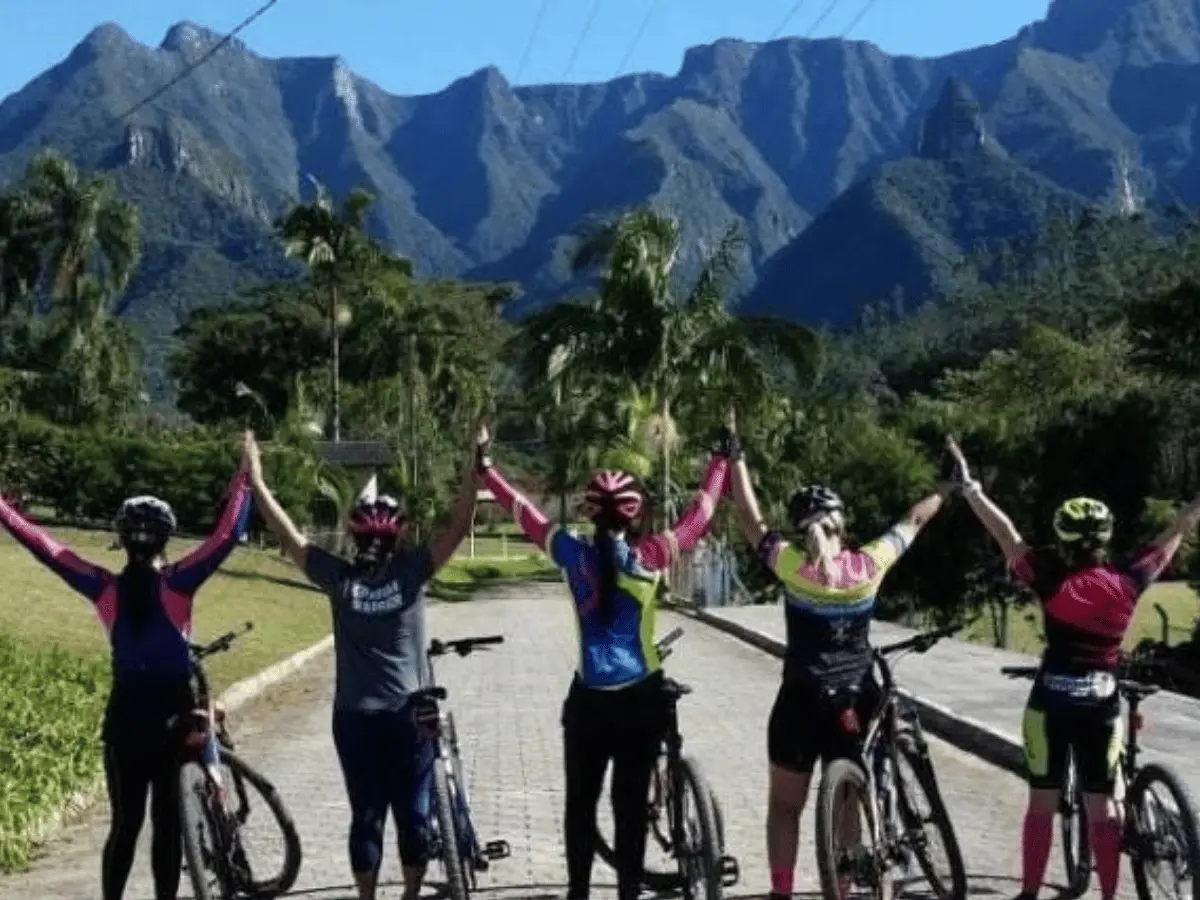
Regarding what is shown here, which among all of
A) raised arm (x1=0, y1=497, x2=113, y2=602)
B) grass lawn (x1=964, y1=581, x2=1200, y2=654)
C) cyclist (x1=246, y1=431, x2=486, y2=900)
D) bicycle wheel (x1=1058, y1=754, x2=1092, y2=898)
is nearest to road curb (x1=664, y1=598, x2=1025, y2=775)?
bicycle wheel (x1=1058, y1=754, x2=1092, y2=898)

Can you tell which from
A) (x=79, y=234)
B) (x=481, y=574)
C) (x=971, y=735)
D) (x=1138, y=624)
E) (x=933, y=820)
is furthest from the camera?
(x=79, y=234)

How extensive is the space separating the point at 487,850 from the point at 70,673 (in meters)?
8.10

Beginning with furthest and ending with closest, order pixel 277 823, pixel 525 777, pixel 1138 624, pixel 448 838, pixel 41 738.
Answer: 1. pixel 1138 624
2. pixel 525 777
3. pixel 41 738
4. pixel 277 823
5. pixel 448 838

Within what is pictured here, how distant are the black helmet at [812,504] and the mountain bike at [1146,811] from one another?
109 cm

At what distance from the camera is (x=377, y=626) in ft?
19.7

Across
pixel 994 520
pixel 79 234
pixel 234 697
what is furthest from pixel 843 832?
pixel 79 234

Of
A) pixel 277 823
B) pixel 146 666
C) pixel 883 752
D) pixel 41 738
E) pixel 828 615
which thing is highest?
pixel 828 615

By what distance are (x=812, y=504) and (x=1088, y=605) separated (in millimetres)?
1083

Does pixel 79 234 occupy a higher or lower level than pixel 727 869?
higher

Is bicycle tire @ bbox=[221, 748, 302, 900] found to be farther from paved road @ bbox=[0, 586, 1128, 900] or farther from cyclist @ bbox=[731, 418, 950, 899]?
cyclist @ bbox=[731, 418, 950, 899]

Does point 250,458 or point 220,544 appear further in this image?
point 250,458

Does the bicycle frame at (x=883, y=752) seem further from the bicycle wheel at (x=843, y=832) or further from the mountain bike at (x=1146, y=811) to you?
the mountain bike at (x=1146, y=811)

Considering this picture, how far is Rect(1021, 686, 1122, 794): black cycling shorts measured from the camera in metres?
6.23

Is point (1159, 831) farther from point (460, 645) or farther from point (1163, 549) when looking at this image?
point (460, 645)
